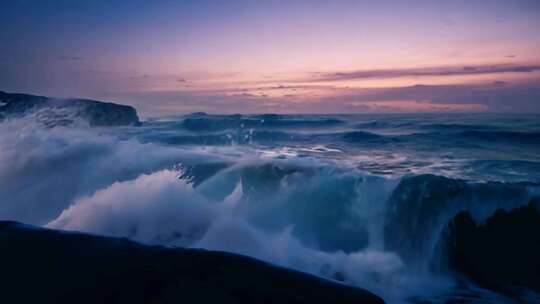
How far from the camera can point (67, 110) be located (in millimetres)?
18578

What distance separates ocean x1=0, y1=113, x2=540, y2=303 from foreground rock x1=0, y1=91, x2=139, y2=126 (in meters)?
5.90

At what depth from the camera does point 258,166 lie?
8656 mm

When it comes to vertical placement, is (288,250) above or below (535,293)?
above

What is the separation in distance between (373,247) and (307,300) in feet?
16.0

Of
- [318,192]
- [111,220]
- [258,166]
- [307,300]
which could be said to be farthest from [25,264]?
[258,166]

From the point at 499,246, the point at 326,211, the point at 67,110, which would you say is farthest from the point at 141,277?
the point at 67,110

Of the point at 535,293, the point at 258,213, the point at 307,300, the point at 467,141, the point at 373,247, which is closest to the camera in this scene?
the point at 307,300

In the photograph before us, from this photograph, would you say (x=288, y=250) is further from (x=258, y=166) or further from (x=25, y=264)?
(x=25, y=264)

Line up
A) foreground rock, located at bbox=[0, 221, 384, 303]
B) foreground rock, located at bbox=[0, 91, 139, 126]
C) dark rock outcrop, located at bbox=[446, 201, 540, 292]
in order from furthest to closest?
foreground rock, located at bbox=[0, 91, 139, 126] < dark rock outcrop, located at bbox=[446, 201, 540, 292] < foreground rock, located at bbox=[0, 221, 384, 303]

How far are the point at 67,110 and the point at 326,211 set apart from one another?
1639 cm

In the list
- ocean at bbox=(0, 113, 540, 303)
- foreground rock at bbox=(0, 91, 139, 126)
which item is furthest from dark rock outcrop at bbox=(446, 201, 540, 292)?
foreground rock at bbox=(0, 91, 139, 126)

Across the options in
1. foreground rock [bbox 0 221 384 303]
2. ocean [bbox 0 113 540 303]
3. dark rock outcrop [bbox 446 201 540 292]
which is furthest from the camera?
dark rock outcrop [bbox 446 201 540 292]

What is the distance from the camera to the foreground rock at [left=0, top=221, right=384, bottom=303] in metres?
1.88

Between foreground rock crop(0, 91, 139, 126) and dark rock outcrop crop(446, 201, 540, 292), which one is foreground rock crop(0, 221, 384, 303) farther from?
foreground rock crop(0, 91, 139, 126)
